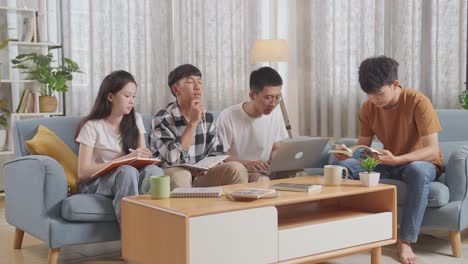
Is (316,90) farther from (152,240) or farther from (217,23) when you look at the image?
(152,240)

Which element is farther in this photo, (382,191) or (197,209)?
(382,191)

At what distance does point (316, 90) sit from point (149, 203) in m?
3.83

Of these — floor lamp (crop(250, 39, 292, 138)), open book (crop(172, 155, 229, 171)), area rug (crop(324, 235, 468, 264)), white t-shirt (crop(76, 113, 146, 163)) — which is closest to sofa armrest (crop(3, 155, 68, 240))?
white t-shirt (crop(76, 113, 146, 163))

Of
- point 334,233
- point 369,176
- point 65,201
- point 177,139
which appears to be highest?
point 177,139

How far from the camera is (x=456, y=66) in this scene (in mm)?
5004

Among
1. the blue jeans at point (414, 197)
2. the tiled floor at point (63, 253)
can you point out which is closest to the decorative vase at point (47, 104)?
the tiled floor at point (63, 253)

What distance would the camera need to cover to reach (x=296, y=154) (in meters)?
3.31

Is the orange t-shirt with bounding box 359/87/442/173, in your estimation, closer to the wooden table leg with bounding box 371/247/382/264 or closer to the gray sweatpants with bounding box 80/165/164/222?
the wooden table leg with bounding box 371/247/382/264

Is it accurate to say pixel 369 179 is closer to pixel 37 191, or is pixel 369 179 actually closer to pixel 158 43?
pixel 37 191

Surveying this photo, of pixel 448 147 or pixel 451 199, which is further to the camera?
pixel 448 147


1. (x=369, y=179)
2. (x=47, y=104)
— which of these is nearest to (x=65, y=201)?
(x=369, y=179)

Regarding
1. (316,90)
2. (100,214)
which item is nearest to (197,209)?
(100,214)

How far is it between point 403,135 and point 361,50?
7.90 ft

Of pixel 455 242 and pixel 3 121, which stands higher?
pixel 3 121
